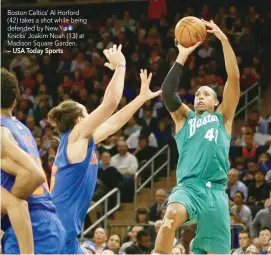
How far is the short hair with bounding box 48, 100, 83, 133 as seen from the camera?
7734 millimetres

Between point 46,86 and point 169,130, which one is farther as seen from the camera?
point 46,86

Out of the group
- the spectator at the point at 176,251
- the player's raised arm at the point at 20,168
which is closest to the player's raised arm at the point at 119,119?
the player's raised arm at the point at 20,168

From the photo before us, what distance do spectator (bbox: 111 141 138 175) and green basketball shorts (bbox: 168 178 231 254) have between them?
8.19 metres

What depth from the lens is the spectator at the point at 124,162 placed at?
16.8 meters

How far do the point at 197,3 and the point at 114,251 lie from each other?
9074 millimetres

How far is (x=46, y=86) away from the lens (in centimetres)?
2059

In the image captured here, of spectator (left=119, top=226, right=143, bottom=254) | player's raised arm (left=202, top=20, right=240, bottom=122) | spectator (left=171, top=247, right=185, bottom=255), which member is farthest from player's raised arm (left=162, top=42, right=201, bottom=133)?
spectator (left=119, top=226, right=143, bottom=254)

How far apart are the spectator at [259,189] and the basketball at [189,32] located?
5.93 metres

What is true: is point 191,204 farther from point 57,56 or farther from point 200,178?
point 57,56

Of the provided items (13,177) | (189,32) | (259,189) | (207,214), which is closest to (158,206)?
(259,189)

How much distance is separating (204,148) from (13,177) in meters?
3.03

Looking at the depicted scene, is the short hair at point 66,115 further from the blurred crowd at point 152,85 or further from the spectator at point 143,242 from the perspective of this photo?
the blurred crowd at point 152,85

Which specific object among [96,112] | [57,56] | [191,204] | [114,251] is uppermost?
[57,56]

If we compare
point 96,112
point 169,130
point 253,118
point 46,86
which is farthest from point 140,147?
point 96,112
